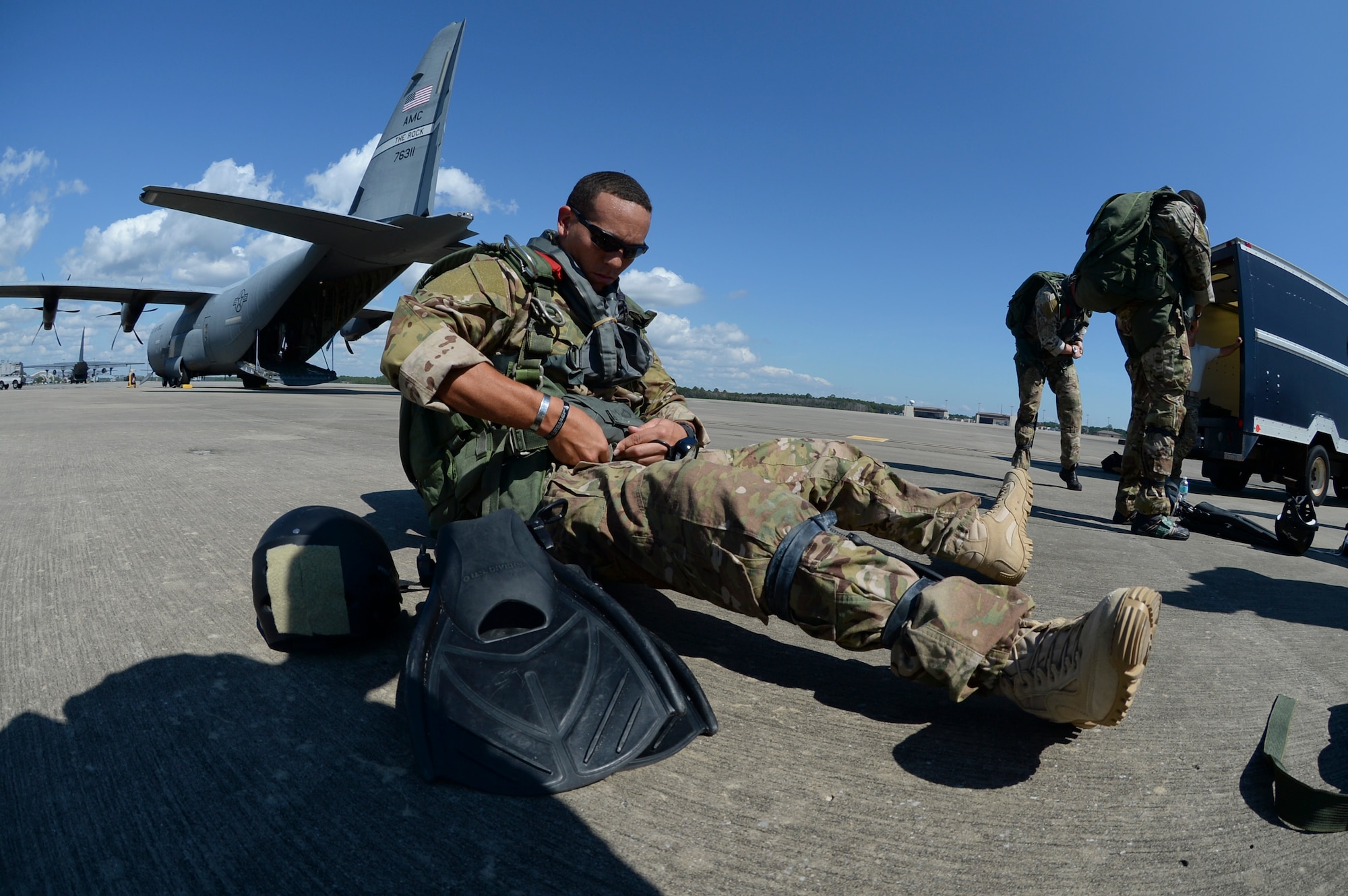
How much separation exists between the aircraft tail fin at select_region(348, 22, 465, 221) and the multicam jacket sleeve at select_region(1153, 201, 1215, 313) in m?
15.9

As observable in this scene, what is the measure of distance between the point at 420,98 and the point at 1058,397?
1778 cm

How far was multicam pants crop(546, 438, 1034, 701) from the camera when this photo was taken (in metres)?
1.43

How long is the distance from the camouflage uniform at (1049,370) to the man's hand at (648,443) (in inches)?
175

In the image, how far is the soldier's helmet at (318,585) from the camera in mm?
1722

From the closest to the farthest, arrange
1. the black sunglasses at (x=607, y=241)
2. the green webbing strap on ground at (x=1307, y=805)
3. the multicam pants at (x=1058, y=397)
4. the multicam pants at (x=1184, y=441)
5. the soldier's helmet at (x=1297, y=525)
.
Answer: the green webbing strap on ground at (x=1307, y=805)
the black sunglasses at (x=607, y=241)
the soldier's helmet at (x=1297, y=525)
the multicam pants at (x=1184, y=441)
the multicam pants at (x=1058, y=397)

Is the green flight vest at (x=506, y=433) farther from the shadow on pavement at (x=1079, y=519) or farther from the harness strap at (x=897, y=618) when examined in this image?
the shadow on pavement at (x=1079, y=519)

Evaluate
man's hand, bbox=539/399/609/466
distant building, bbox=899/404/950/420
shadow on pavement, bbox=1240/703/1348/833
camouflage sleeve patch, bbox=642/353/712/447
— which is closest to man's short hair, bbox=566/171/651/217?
camouflage sleeve patch, bbox=642/353/712/447

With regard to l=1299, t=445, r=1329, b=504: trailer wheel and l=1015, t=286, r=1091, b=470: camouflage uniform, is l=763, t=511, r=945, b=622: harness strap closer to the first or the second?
l=1015, t=286, r=1091, b=470: camouflage uniform

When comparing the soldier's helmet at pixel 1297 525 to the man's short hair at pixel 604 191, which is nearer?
the man's short hair at pixel 604 191

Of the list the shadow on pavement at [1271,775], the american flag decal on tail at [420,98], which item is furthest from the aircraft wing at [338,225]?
the shadow on pavement at [1271,775]

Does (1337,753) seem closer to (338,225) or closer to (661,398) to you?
(661,398)

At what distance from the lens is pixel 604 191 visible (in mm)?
2354

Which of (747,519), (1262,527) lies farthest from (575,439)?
(1262,527)

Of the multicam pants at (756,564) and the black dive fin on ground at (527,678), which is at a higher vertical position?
the multicam pants at (756,564)
